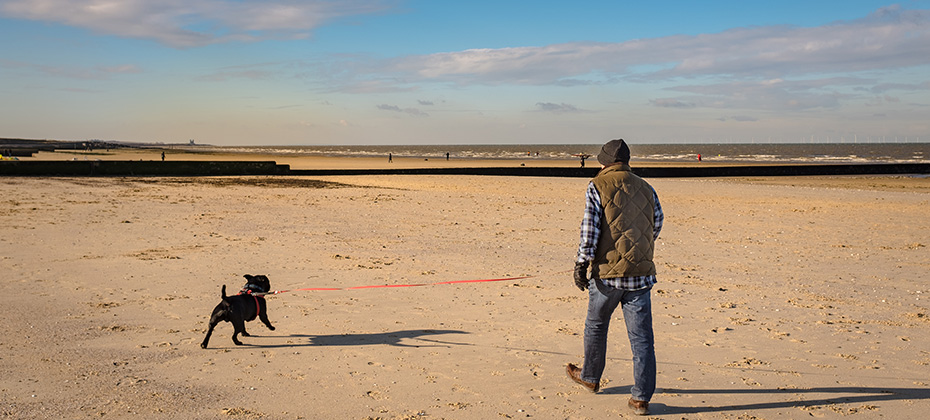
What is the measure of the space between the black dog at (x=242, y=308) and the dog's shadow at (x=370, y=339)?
0.24m

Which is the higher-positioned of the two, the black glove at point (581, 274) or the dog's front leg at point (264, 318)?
the black glove at point (581, 274)

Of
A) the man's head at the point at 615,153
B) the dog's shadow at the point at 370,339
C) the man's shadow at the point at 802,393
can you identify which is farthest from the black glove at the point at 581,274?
the dog's shadow at the point at 370,339

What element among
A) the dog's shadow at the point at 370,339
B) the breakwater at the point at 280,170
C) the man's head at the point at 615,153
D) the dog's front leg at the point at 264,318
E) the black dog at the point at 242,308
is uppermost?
the man's head at the point at 615,153

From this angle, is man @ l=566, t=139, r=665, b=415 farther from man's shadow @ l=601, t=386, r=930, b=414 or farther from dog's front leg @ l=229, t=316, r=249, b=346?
dog's front leg @ l=229, t=316, r=249, b=346

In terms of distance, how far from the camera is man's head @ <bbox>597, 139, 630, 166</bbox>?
446 centimetres

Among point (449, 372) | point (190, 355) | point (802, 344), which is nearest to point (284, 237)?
point (190, 355)

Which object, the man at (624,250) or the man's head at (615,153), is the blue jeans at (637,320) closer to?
the man at (624,250)

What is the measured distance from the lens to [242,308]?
233 inches

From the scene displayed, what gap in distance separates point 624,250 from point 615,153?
0.61 m

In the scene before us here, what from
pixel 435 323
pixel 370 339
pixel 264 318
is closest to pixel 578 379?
pixel 370 339

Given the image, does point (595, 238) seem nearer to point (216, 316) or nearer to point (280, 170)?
point (216, 316)

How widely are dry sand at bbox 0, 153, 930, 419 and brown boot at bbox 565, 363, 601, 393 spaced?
0.07 metres

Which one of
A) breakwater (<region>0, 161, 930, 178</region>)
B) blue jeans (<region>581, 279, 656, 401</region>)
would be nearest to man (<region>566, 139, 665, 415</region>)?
blue jeans (<region>581, 279, 656, 401</region>)

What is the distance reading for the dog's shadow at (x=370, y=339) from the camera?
6137 millimetres
